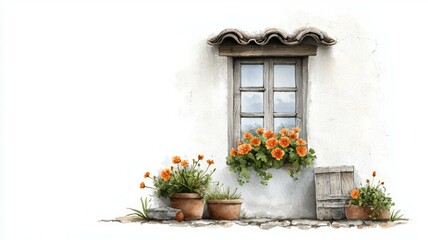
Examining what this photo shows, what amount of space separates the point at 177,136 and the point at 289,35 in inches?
67.7

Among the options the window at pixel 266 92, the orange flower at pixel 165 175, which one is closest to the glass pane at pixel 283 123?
the window at pixel 266 92

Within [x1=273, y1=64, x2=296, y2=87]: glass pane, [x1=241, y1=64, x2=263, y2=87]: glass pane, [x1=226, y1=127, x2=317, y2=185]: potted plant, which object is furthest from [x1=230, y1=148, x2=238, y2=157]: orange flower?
[x1=273, y1=64, x2=296, y2=87]: glass pane

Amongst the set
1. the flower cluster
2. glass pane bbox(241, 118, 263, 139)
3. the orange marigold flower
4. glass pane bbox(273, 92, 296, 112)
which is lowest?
the flower cluster

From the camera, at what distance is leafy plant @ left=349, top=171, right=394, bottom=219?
356 inches

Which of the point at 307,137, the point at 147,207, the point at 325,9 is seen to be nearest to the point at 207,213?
the point at 147,207

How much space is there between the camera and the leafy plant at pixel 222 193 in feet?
30.5

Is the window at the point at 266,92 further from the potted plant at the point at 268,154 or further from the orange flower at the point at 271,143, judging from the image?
the orange flower at the point at 271,143

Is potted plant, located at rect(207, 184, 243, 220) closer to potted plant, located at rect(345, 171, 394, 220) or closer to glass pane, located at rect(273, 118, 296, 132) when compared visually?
glass pane, located at rect(273, 118, 296, 132)

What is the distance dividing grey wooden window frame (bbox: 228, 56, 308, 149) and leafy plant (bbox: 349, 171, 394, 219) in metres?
0.94

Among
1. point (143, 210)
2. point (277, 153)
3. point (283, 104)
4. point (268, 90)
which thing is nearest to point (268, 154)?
point (277, 153)

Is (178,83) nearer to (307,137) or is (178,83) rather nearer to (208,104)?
(208,104)

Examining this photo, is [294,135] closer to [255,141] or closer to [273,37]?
[255,141]

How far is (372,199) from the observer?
29.7 ft

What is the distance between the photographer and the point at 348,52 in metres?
9.47
